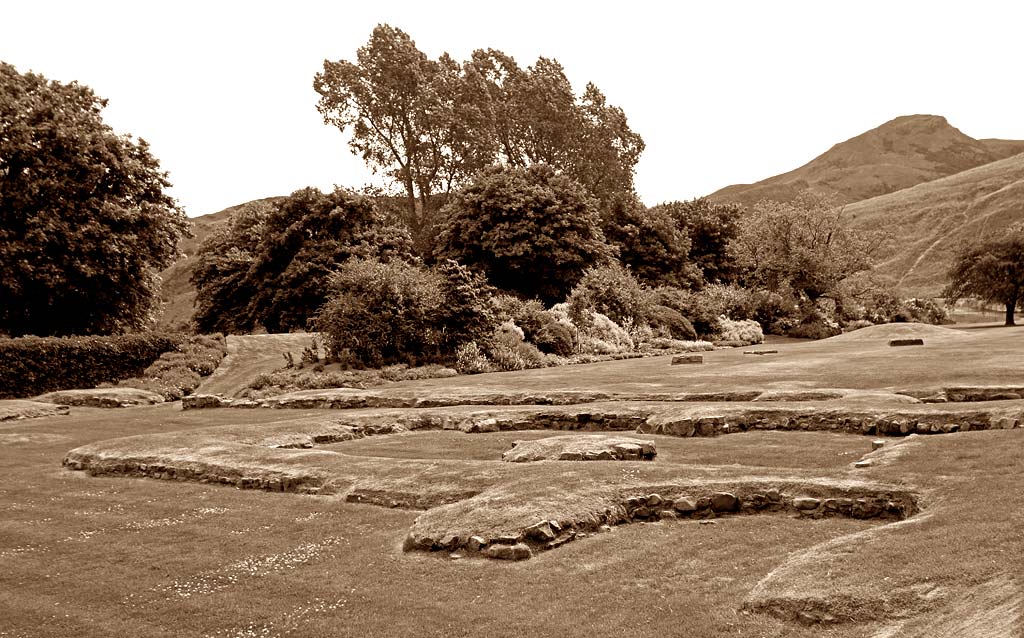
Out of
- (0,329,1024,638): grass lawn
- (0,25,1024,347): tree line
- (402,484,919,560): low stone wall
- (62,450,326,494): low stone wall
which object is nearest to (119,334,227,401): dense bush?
(0,25,1024,347): tree line

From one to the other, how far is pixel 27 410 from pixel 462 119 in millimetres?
43041

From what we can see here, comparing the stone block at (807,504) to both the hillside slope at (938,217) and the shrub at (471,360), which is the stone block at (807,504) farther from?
the hillside slope at (938,217)

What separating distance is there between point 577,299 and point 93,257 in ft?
79.7

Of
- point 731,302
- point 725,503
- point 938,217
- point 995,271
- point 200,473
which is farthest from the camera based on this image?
point 938,217

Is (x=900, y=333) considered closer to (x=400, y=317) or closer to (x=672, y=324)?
(x=672, y=324)

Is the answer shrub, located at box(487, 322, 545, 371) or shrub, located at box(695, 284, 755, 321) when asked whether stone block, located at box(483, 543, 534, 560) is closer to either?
shrub, located at box(487, 322, 545, 371)

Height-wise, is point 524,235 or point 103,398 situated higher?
point 524,235

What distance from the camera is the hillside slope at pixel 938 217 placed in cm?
10862

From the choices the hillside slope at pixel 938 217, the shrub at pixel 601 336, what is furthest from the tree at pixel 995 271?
the hillside slope at pixel 938 217

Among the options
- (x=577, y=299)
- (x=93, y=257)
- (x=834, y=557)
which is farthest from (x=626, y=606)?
(x=93, y=257)

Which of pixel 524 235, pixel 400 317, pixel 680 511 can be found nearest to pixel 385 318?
pixel 400 317

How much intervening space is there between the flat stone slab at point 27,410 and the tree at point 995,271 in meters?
53.9

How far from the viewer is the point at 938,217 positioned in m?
128

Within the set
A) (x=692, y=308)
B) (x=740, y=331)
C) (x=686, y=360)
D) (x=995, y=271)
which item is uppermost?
(x=995, y=271)
